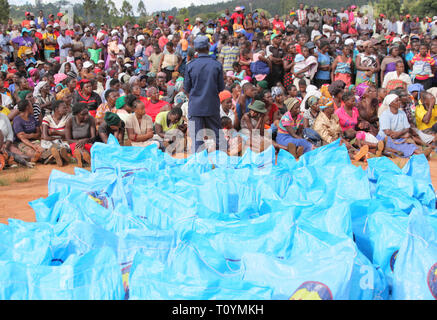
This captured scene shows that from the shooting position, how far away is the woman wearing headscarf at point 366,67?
8818 millimetres

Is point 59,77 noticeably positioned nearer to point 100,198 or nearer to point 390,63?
point 390,63

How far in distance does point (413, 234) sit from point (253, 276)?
2.66 feet

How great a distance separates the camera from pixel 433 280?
6.91ft

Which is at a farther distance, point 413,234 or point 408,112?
point 408,112

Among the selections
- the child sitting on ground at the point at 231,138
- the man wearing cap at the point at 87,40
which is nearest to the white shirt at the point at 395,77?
the child sitting on ground at the point at 231,138

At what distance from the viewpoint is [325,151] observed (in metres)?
4.26

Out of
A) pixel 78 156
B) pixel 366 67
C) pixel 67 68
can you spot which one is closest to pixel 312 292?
pixel 78 156

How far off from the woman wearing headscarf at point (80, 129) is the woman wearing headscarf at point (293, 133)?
8.43ft

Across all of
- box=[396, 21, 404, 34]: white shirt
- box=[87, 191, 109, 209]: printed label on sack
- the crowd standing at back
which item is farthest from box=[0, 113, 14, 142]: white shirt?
box=[396, 21, 404, 34]: white shirt

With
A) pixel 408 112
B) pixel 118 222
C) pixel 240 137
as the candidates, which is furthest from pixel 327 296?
pixel 408 112

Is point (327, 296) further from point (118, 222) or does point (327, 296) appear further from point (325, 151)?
point (325, 151)

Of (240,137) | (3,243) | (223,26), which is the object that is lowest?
(240,137)

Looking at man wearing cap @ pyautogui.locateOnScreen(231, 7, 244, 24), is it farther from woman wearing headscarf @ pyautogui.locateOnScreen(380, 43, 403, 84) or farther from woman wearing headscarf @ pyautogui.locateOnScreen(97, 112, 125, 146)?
woman wearing headscarf @ pyautogui.locateOnScreen(97, 112, 125, 146)

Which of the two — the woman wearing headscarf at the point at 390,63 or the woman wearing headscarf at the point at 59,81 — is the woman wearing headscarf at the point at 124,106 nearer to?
the woman wearing headscarf at the point at 59,81
